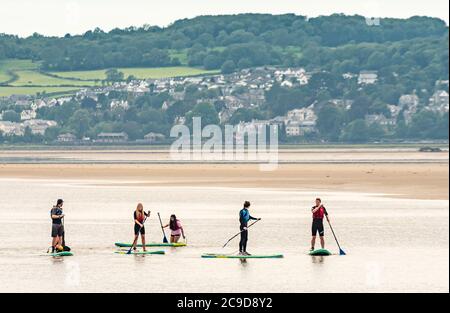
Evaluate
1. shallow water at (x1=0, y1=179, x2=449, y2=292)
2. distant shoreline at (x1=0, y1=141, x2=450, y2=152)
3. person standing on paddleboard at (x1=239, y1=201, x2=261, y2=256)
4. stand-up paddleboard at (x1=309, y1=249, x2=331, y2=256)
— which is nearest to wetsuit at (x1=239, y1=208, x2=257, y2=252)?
person standing on paddleboard at (x1=239, y1=201, x2=261, y2=256)

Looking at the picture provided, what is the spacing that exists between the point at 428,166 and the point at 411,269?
7050cm

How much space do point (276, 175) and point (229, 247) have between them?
49.6 metres

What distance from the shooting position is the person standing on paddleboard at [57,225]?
3612 cm

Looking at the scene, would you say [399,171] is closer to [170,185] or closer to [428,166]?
[428,166]

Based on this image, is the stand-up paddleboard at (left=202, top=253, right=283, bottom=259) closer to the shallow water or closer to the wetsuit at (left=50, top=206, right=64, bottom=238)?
the shallow water

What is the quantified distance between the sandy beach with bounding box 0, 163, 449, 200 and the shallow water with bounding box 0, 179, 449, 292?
8.06 meters

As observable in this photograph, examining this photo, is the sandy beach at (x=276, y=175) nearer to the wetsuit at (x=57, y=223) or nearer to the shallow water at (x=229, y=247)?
the shallow water at (x=229, y=247)

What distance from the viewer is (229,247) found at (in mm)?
39875

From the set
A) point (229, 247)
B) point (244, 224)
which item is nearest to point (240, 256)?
point (244, 224)

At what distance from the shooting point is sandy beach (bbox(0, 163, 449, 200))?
73.1m

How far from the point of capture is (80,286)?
30250mm

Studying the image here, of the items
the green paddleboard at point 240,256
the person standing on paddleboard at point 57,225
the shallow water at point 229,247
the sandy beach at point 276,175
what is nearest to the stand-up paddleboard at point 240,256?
the green paddleboard at point 240,256

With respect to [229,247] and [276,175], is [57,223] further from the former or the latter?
[276,175]
